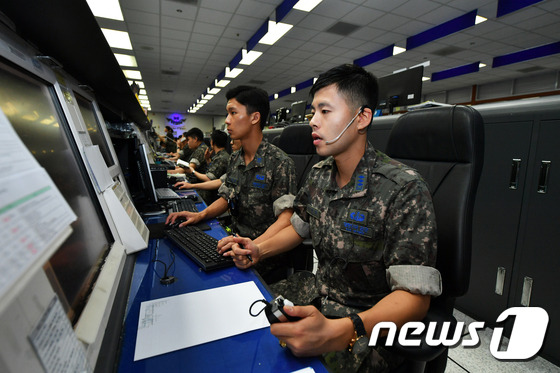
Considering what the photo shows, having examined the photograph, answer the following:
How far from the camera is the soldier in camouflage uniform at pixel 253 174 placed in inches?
66.7

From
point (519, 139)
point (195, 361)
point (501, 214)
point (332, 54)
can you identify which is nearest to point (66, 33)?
point (195, 361)

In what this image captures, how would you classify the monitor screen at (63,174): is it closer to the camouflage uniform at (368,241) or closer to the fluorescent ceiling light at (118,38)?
the camouflage uniform at (368,241)

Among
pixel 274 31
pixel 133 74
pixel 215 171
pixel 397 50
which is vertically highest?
pixel 133 74

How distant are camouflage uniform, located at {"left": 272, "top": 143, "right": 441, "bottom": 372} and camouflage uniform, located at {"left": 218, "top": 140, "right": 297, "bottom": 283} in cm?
52

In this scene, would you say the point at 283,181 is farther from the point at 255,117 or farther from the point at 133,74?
the point at 133,74

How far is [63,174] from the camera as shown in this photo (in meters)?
0.70

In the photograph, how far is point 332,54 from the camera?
6656 mm

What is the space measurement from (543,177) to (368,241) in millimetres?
1166

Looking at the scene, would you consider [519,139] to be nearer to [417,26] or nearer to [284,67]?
[417,26]

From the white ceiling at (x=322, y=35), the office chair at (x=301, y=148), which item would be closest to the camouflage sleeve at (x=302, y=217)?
the office chair at (x=301, y=148)

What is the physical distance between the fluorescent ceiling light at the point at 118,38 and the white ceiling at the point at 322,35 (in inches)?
6.7

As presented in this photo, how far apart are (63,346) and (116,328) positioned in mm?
306

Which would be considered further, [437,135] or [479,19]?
[479,19]

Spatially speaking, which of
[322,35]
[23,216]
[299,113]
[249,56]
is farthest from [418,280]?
[249,56]
